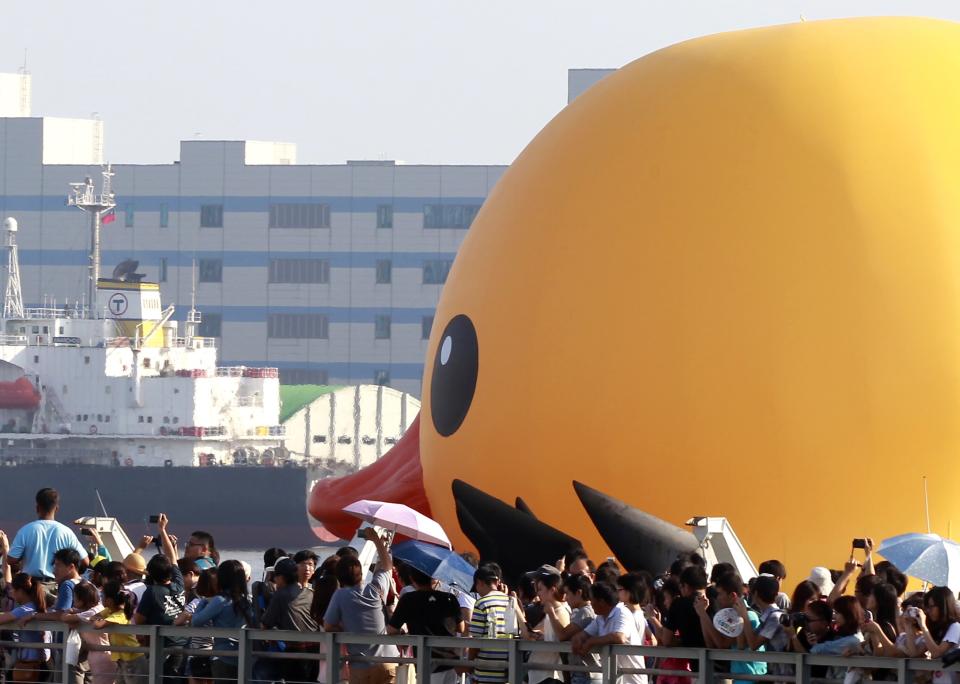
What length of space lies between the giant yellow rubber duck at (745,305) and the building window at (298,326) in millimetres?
60234

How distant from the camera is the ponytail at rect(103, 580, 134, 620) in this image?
461 inches

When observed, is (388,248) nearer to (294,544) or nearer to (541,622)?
(294,544)

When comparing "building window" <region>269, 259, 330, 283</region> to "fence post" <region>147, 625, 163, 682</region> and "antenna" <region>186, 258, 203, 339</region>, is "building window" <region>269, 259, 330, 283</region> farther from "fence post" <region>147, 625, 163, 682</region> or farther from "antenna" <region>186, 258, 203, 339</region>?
"fence post" <region>147, 625, 163, 682</region>

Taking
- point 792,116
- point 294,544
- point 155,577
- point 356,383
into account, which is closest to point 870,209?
point 792,116

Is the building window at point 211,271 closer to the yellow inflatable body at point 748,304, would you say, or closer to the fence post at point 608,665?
the yellow inflatable body at point 748,304

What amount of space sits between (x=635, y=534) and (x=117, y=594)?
4.24 metres

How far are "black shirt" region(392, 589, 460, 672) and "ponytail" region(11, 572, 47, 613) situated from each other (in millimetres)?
2340

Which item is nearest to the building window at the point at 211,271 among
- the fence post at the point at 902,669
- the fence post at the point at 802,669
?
the fence post at the point at 802,669

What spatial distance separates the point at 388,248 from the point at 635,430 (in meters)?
62.3

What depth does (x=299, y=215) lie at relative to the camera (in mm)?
77312

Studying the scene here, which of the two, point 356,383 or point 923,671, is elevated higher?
point 356,383

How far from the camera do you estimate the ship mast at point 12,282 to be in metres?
71.4

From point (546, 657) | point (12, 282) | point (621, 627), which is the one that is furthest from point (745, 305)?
point (12, 282)

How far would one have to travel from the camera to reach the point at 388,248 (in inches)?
3034
